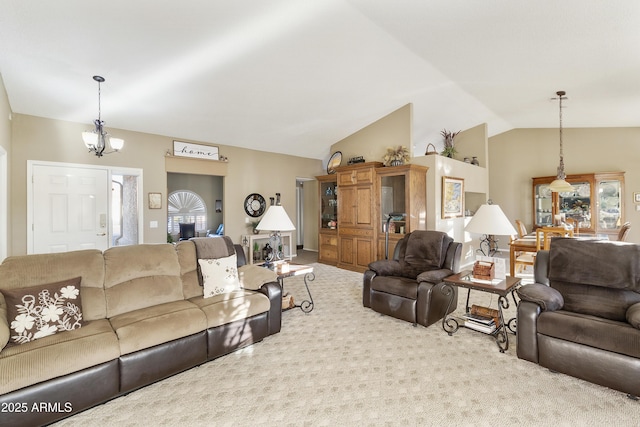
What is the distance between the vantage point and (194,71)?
12.6ft

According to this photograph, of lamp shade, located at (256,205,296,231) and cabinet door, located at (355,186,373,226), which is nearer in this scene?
lamp shade, located at (256,205,296,231)

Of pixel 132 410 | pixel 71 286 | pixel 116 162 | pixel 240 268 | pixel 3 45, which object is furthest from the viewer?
pixel 116 162

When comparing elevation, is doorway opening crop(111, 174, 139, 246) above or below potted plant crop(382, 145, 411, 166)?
below

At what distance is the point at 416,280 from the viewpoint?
3.44 m

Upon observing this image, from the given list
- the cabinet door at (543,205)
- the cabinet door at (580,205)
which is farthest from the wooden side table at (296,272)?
the cabinet door at (543,205)

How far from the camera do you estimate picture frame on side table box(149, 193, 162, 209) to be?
5.32 metres


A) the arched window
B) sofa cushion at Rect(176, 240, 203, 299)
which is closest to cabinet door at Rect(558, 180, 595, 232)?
sofa cushion at Rect(176, 240, 203, 299)

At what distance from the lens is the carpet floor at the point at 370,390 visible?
186 cm

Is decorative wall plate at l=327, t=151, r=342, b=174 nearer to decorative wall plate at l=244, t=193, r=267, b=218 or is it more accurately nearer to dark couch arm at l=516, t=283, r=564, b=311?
decorative wall plate at l=244, t=193, r=267, b=218

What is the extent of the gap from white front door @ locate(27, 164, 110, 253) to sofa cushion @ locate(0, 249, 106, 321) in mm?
2692

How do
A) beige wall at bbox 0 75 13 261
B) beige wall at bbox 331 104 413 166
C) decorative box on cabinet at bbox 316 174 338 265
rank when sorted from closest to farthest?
beige wall at bbox 0 75 13 261 → beige wall at bbox 331 104 413 166 → decorative box on cabinet at bbox 316 174 338 265

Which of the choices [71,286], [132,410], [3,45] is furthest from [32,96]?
[132,410]

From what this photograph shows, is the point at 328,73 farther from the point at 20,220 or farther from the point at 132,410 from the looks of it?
the point at 20,220

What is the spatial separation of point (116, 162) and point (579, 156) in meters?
10.1
